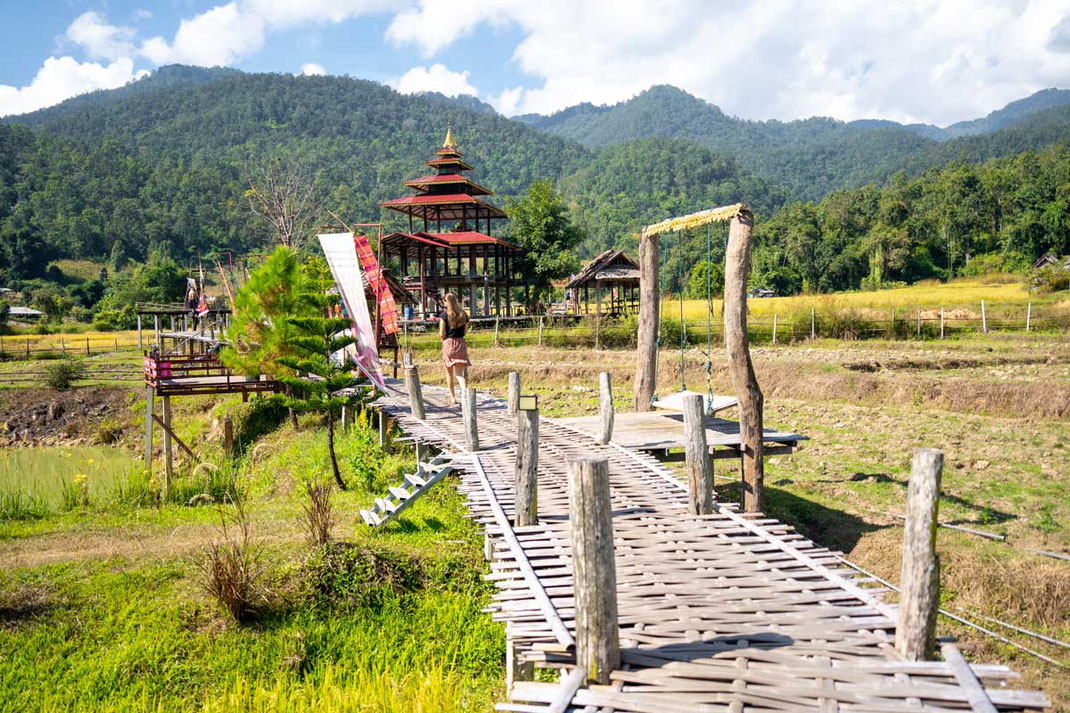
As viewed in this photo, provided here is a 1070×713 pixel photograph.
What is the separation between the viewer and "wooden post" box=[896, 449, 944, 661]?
4320 millimetres

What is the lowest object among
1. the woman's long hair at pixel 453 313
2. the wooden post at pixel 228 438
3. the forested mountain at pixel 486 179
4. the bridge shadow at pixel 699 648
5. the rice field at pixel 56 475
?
the rice field at pixel 56 475

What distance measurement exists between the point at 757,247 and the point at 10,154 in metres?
82.3

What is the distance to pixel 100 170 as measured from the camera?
84.8 meters

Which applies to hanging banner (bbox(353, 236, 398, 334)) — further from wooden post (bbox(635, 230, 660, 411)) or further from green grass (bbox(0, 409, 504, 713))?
green grass (bbox(0, 409, 504, 713))

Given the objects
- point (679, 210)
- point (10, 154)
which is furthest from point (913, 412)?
point (10, 154)

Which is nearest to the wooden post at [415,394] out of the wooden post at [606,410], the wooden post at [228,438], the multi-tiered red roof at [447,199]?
the wooden post at [606,410]

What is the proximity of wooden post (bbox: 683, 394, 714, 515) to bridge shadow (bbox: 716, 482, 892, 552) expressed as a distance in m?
2.46

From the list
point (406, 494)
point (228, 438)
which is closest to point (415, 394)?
point (406, 494)

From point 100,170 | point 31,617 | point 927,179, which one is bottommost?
point 31,617

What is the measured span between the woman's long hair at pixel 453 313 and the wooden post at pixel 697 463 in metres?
Result: 4.75

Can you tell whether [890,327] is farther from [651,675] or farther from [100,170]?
[100,170]

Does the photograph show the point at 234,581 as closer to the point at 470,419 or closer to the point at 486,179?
the point at 470,419

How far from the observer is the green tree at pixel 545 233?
3194 centimetres

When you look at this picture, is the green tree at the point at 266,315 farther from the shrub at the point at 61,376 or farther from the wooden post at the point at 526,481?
the shrub at the point at 61,376
